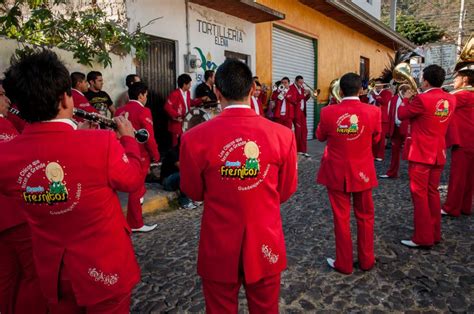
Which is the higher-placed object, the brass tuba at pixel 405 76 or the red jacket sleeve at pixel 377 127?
the brass tuba at pixel 405 76

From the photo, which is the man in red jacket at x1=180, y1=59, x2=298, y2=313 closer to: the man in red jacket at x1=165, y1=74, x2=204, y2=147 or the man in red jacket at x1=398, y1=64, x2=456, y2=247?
the man in red jacket at x1=398, y1=64, x2=456, y2=247

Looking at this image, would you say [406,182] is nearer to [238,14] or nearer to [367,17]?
[238,14]

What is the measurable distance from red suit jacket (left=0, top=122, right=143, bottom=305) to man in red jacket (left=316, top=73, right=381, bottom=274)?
2214mm

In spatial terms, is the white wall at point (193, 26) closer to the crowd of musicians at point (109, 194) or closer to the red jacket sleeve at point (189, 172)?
the crowd of musicians at point (109, 194)

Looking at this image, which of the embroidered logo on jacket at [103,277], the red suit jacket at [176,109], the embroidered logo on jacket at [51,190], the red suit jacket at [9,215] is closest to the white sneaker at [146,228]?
the red suit jacket at [9,215]

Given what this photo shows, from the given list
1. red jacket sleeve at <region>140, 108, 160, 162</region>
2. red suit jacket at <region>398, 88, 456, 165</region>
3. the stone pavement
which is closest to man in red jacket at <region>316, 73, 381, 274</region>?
the stone pavement

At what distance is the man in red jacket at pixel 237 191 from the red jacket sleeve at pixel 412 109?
278cm

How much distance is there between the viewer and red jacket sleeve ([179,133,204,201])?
6.58 ft

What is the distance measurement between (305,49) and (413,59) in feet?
35.4

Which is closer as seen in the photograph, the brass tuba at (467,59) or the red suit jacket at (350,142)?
the red suit jacket at (350,142)

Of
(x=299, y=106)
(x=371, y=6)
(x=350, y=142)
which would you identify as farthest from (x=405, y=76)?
(x=371, y=6)

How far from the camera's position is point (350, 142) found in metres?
3.55

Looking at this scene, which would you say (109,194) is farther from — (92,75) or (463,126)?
(463,126)

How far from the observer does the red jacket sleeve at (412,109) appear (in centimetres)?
423
